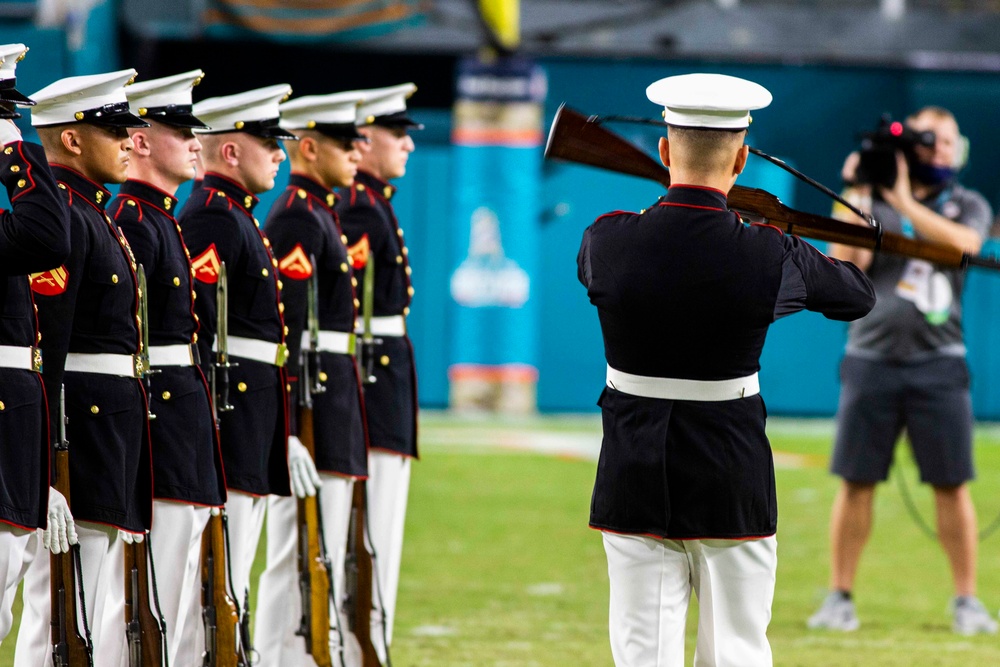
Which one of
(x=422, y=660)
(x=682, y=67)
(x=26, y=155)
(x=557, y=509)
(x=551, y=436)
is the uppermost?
(x=26, y=155)

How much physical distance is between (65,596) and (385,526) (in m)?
1.61

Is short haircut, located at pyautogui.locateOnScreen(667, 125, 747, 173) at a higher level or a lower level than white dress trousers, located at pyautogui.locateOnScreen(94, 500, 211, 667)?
higher

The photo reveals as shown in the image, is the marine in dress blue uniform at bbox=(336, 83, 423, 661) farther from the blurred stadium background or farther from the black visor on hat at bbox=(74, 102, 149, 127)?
the blurred stadium background

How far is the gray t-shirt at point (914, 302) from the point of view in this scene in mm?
6219

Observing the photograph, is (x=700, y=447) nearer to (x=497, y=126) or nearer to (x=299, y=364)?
(x=299, y=364)

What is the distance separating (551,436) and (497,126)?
288 centimetres

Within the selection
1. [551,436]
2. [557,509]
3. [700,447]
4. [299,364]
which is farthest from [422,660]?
[551,436]

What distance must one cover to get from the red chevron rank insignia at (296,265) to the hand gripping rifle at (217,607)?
0.83 meters

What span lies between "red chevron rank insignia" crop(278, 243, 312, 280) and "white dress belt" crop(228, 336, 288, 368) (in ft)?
0.92

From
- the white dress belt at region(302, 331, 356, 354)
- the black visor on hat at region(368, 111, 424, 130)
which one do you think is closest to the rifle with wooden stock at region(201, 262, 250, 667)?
the white dress belt at region(302, 331, 356, 354)

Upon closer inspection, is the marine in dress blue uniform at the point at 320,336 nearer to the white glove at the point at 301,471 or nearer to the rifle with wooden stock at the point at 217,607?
the white glove at the point at 301,471

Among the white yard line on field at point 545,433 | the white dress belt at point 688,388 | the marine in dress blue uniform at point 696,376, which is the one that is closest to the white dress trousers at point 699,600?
the marine in dress blue uniform at point 696,376

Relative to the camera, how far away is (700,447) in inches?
135

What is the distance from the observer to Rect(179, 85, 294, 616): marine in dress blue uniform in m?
4.41
